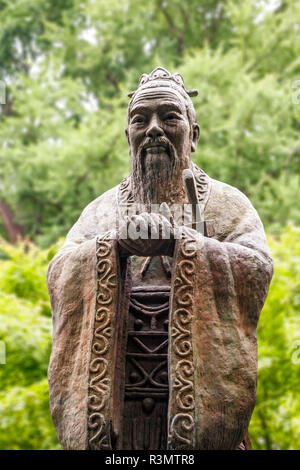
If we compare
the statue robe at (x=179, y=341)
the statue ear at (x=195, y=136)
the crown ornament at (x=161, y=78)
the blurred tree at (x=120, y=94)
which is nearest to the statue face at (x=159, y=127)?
the crown ornament at (x=161, y=78)

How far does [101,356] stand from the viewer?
3.33 metres

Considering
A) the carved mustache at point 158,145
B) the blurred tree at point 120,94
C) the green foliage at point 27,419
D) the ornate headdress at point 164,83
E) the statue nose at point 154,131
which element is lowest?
the green foliage at point 27,419

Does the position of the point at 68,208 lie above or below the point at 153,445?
above

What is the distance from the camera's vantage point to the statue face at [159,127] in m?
3.92

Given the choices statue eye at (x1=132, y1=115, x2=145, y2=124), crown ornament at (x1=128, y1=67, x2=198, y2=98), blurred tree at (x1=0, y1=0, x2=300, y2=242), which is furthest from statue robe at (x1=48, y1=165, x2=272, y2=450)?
blurred tree at (x1=0, y1=0, x2=300, y2=242)

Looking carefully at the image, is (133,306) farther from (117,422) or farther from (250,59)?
(250,59)

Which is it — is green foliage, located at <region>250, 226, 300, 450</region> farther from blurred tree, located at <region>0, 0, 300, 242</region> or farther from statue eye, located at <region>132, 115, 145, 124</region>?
statue eye, located at <region>132, 115, 145, 124</region>

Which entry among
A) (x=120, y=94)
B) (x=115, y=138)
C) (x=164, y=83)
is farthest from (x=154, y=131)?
(x=120, y=94)

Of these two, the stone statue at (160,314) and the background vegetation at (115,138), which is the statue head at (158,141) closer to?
the stone statue at (160,314)

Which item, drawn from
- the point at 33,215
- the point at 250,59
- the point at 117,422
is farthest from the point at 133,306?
the point at 250,59

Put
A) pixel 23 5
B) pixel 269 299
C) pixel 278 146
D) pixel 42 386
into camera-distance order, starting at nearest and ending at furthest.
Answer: pixel 42 386 < pixel 269 299 < pixel 278 146 < pixel 23 5

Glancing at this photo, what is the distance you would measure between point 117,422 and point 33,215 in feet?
30.3

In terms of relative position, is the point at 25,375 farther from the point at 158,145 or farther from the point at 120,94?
the point at 120,94

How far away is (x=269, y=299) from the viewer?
748 cm
